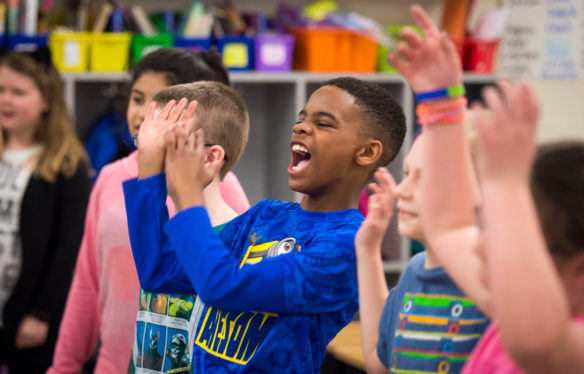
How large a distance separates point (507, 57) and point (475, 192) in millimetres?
3743

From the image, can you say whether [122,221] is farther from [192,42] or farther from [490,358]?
[192,42]

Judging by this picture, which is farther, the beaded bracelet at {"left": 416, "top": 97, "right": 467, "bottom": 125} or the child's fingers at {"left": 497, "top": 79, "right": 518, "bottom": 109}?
the beaded bracelet at {"left": 416, "top": 97, "right": 467, "bottom": 125}

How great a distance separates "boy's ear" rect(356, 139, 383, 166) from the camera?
53.7 inches

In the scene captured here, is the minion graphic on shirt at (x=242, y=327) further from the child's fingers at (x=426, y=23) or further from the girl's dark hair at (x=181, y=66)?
the girl's dark hair at (x=181, y=66)

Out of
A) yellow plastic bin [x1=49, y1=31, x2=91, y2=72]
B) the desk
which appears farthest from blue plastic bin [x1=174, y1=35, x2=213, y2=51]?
the desk

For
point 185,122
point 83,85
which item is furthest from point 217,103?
point 83,85

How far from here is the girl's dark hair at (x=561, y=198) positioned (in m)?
0.78

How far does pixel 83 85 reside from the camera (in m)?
4.08

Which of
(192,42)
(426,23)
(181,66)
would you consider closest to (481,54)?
(192,42)

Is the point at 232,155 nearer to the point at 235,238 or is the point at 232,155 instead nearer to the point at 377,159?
the point at 235,238

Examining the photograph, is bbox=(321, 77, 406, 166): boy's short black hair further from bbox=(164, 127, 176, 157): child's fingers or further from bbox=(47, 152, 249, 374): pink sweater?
bbox=(47, 152, 249, 374): pink sweater

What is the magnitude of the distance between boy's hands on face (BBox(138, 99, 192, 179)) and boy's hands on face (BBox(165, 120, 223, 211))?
0.03 meters

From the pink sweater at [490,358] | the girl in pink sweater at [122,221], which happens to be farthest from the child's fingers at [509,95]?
the girl in pink sweater at [122,221]

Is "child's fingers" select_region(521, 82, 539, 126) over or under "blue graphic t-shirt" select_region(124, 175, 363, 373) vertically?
over
